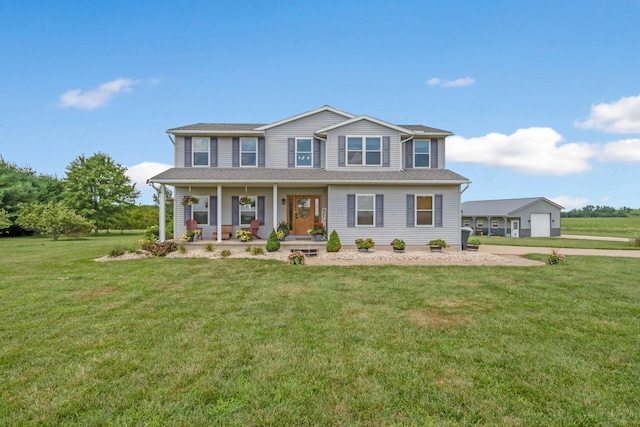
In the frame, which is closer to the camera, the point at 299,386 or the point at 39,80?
the point at 299,386

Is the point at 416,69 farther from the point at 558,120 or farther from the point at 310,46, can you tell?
the point at 558,120

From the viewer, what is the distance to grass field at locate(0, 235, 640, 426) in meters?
2.67

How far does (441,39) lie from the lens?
16.4 meters

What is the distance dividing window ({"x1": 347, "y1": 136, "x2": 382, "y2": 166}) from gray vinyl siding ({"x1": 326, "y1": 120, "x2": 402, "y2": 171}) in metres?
0.25

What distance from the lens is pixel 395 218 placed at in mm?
13984

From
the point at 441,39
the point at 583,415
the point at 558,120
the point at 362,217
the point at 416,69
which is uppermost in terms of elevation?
the point at 441,39

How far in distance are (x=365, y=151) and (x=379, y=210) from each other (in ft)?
9.70

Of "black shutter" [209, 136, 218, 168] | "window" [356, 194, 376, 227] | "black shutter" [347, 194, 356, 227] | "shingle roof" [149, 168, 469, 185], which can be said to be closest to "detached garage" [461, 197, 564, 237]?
"shingle roof" [149, 168, 469, 185]

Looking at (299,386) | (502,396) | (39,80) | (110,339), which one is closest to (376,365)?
(299,386)

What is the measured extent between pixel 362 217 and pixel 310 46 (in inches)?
413

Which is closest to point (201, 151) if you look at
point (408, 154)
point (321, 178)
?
point (321, 178)

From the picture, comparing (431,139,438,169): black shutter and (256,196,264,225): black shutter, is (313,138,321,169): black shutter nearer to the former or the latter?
(256,196,264,225): black shutter

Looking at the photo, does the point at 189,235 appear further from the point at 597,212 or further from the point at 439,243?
the point at 597,212

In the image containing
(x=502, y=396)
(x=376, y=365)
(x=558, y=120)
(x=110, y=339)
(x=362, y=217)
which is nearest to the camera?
(x=502, y=396)
